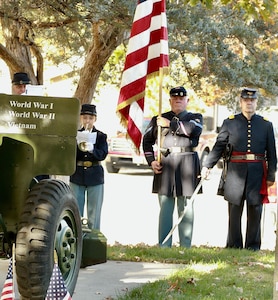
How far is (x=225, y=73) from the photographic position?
11.0 m

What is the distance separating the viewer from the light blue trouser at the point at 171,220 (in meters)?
9.00

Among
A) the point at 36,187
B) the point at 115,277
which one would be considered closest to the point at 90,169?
the point at 115,277

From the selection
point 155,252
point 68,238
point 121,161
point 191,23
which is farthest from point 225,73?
point 121,161

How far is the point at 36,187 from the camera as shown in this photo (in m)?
5.29

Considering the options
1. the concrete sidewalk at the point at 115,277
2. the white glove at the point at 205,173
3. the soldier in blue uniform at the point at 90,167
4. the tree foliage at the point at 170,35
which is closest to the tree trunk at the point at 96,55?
the tree foliage at the point at 170,35

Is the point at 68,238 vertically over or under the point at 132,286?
over

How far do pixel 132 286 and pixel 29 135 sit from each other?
1.93 m

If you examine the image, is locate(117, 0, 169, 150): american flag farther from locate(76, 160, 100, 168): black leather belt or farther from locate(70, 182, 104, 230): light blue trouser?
locate(70, 182, 104, 230): light blue trouser

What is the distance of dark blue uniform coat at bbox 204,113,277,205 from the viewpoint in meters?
8.92

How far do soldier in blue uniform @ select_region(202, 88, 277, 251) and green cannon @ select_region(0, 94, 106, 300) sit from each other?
3.63 meters

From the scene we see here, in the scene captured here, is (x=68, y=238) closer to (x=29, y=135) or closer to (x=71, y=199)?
(x=71, y=199)

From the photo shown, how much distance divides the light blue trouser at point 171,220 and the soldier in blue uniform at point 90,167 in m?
0.76

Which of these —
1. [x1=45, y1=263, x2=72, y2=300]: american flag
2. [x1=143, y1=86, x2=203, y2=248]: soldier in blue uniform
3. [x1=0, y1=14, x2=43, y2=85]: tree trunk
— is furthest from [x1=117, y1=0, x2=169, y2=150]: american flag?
[x1=45, y1=263, x2=72, y2=300]: american flag

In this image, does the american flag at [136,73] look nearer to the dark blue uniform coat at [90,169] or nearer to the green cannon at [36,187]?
the dark blue uniform coat at [90,169]
